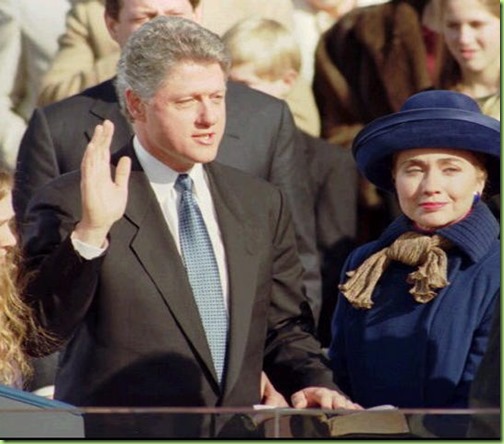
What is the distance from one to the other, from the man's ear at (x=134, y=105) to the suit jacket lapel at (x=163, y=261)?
0.18 m

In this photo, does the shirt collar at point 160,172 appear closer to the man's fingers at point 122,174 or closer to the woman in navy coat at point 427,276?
the man's fingers at point 122,174

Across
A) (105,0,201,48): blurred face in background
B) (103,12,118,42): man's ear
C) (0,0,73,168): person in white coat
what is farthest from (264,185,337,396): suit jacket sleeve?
(0,0,73,168): person in white coat

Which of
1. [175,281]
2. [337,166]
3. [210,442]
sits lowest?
[210,442]

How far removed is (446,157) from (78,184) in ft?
3.08

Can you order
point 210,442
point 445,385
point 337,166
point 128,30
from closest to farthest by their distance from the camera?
point 210,442 → point 445,385 → point 128,30 → point 337,166

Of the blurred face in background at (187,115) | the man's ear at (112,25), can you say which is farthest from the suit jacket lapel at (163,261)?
the man's ear at (112,25)

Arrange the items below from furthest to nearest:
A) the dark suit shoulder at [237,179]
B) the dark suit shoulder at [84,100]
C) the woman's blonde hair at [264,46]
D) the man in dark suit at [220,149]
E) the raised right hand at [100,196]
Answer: the woman's blonde hair at [264,46] < the dark suit shoulder at [84,100] < the man in dark suit at [220,149] < the dark suit shoulder at [237,179] < the raised right hand at [100,196]

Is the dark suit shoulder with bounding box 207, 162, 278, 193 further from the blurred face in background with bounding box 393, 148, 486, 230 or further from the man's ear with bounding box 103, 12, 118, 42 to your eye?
the man's ear with bounding box 103, 12, 118, 42

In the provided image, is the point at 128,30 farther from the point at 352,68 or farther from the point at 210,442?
the point at 210,442

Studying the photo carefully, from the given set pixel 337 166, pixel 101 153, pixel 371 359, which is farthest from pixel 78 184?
pixel 337 166

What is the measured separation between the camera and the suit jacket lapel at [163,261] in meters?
5.83

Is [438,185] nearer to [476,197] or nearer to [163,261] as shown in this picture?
[476,197]

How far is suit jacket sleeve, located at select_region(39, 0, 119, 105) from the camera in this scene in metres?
7.51

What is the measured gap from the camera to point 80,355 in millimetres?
5824
